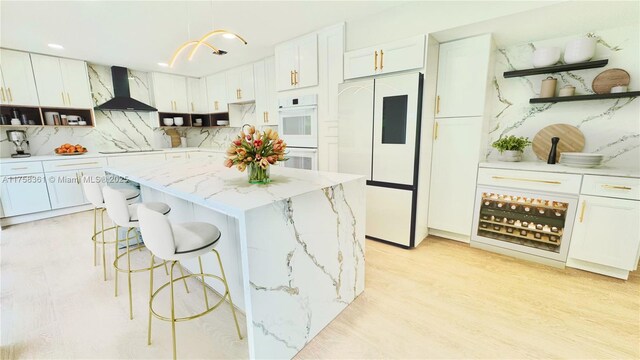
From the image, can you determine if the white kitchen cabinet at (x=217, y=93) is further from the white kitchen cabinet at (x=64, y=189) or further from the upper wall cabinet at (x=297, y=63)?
the white kitchen cabinet at (x=64, y=189)

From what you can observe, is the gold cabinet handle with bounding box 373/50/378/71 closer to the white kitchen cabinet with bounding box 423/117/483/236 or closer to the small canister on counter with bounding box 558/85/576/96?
the white kitchen cabinet with bounding box 423/117/483/236

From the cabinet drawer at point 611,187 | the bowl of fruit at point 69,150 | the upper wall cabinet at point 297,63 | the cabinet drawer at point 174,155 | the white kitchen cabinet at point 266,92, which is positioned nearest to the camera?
the cabinet drawer at point 611,187

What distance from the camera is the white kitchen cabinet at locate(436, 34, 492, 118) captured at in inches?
93.8

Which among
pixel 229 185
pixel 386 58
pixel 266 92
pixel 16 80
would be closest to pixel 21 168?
pixel 16 80

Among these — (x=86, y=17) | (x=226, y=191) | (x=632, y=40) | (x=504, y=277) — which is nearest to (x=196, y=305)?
(x=226, y=191)

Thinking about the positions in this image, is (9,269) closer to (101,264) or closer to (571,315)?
(101,264)

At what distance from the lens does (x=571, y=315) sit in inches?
67.2

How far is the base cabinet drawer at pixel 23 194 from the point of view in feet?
11.2

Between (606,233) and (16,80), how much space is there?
22.8ft

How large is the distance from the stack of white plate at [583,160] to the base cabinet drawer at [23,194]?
20.8 ft

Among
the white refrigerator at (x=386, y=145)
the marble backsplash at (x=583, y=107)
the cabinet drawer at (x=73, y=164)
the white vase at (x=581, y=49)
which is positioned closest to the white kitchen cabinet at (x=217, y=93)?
the cabinet drawer at (x=73, y=164)

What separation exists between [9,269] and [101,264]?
2.59ft

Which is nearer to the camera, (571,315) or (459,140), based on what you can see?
(571,315)

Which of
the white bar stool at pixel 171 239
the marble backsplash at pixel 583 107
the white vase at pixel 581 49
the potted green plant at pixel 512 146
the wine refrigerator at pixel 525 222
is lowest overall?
the wine refrigerator at pixel 525 222
